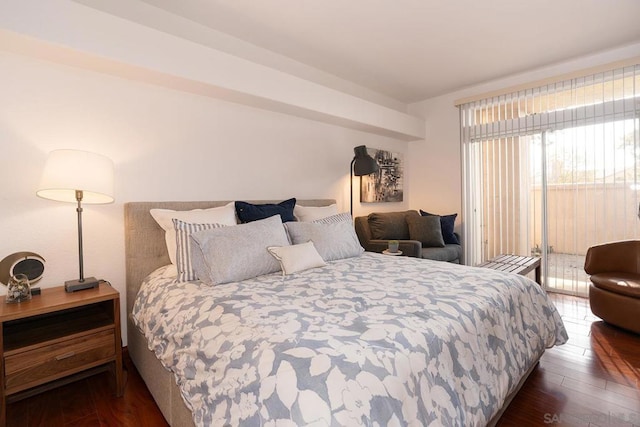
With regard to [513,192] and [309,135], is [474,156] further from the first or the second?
[309,135]

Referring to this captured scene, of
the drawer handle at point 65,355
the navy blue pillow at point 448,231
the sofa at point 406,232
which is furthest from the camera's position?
the navy blue pillow at point 448,231

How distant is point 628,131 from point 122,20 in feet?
15.0

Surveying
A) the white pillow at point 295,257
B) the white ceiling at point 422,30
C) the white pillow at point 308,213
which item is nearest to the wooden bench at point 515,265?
the white pillow at point 308,213

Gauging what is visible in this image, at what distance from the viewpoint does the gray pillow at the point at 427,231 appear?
3.78 m

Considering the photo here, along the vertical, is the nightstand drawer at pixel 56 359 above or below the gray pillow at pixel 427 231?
below

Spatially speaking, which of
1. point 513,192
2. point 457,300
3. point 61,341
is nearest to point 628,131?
point 513,192

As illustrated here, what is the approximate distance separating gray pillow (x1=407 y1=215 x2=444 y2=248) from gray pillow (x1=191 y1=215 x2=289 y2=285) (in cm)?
227

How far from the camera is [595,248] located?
9.65 ft

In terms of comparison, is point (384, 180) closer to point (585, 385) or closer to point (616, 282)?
point (616, 282)

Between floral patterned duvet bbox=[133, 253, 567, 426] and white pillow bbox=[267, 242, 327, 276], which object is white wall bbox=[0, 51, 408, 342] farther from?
white pillow bbox=[267, 242, 327, 276]

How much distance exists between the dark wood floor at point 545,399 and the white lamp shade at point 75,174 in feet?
3.88

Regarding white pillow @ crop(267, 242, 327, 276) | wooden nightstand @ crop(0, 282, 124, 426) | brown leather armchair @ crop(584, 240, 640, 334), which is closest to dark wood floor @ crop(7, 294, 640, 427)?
wooden nightstand @ crop(0, 282, 124, 426)

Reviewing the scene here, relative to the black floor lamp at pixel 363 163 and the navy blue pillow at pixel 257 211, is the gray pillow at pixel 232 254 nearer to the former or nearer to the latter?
the navy blue pillow at pixel 257 211

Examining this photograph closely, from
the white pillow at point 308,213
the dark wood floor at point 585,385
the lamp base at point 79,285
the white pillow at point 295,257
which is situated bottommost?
the dark wood floor at point 585,385
